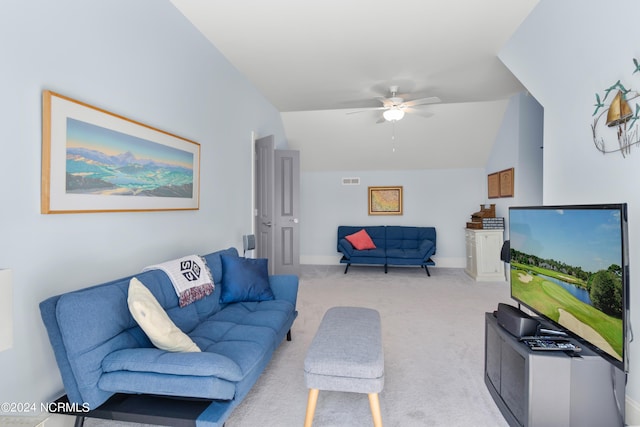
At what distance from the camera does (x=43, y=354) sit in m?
1.62

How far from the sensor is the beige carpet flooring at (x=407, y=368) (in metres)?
1.85

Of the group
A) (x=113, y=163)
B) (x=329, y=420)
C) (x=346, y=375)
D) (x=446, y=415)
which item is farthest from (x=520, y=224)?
(x=113, y=163)

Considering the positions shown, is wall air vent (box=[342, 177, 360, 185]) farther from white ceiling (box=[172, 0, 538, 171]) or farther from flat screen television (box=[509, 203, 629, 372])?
flat screen television (box=[509, 203, 629, 372])

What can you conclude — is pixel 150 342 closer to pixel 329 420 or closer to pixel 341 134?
pixel 329 420

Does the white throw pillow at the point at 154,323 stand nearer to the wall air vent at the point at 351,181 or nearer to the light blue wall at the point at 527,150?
the light blue wall at the point at 527,150

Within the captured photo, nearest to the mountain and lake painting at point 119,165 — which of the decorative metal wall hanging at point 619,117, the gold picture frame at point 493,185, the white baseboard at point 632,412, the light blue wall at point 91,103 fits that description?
the light blue wall at point 91,103

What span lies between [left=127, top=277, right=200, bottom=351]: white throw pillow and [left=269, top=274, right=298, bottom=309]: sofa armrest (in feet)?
3.88

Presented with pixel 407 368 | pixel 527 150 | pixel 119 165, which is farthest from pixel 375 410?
pixel 527 150

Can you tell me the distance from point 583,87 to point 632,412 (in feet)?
6.25

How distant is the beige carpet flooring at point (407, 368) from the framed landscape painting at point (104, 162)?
1241 millimetres

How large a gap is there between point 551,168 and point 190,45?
3.12 metres

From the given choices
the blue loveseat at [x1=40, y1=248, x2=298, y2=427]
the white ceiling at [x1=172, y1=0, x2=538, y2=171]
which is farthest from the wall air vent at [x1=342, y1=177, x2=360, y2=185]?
the blue loveseat at [x1=40, y1=248, x2=298, y2=427]

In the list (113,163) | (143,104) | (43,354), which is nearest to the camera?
(43,354)

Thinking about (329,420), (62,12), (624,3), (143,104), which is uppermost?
(624,3)
